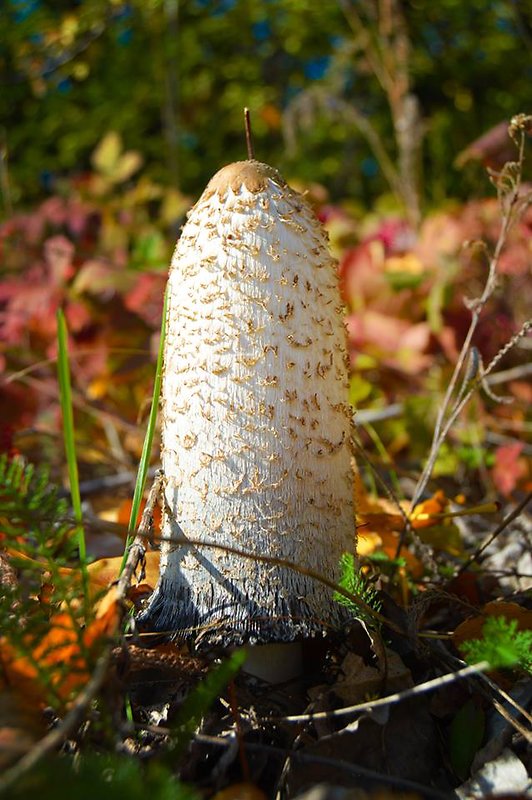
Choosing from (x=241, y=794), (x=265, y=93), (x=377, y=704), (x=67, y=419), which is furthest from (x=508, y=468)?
(x=265, y=93)

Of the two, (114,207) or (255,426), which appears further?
(114,207)

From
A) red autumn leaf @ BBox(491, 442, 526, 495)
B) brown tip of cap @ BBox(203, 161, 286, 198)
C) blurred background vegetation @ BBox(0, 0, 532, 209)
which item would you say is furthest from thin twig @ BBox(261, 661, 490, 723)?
blurred background vegetation @ BBox(0, 0, 532, 209)

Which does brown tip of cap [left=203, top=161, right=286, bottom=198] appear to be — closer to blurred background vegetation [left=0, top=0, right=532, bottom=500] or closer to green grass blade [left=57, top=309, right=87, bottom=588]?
green grass blade [left=57, top=309, right=87, bottom=588]

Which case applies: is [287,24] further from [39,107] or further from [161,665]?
[161,665]

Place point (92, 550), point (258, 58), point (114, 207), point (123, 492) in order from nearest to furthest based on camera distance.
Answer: point (92, 550) < point (123, 492) < point (114, 207) < point (258, 58)

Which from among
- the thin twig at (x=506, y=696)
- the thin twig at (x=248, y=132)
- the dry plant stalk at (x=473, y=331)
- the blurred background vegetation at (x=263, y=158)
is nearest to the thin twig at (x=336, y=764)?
the thin twig at (x=506, y=696)

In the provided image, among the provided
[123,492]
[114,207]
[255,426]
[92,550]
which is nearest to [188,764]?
[255,426]
